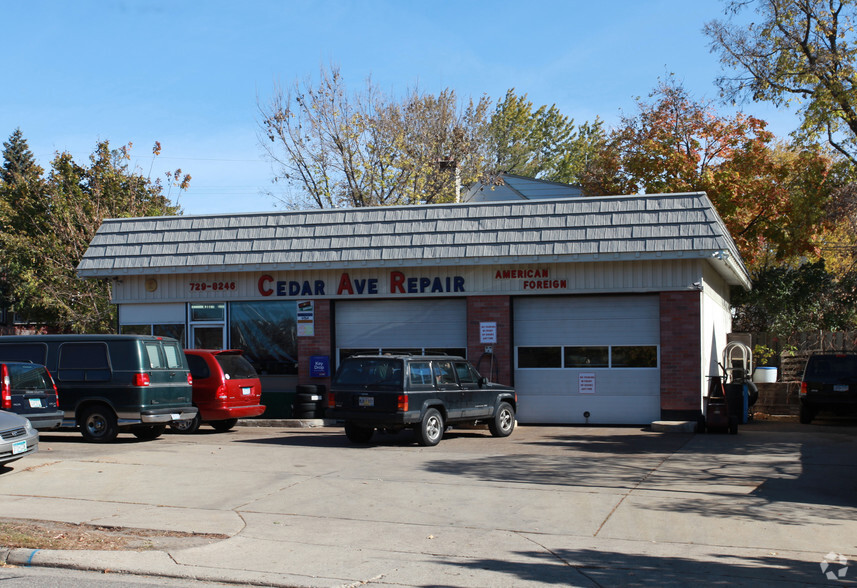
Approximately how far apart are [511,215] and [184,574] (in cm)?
1420

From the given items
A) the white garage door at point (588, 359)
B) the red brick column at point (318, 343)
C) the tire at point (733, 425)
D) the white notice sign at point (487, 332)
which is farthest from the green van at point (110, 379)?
the tire at point (733, 425)

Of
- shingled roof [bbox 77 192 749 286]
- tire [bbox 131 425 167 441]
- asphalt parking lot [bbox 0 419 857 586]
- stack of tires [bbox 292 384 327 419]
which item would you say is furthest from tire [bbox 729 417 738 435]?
tire [bbox 131 425 167 441]

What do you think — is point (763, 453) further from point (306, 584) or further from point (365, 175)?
point (365, 175)

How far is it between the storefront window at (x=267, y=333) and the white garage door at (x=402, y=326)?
1274 millimetres

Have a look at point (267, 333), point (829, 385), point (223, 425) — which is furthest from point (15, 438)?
A: point (829, 385)

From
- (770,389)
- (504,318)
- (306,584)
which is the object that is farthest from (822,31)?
(306,584)

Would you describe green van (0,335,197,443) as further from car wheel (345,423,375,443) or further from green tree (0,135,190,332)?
green tree (0,135,190,332)

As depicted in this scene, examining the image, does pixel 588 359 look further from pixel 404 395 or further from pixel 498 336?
pixel 404 395

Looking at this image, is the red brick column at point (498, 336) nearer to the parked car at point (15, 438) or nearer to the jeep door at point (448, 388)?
the jeep door at point (448, 388)

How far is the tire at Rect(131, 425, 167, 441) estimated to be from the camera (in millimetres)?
17516

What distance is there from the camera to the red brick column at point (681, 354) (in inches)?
758

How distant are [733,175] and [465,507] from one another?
25248 millimetres

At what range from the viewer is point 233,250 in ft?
71.6

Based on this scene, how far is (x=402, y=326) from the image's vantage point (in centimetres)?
2156
